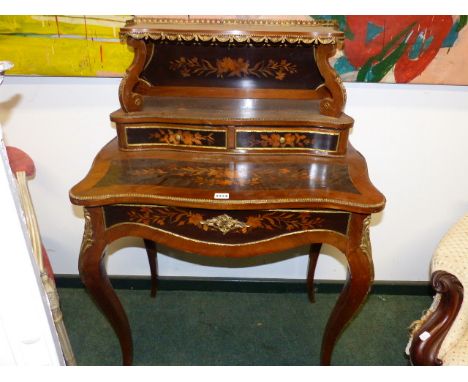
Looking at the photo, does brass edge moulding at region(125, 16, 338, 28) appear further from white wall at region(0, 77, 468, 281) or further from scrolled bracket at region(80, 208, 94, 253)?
scrolled bracket at region(80, 208, 94, 253)

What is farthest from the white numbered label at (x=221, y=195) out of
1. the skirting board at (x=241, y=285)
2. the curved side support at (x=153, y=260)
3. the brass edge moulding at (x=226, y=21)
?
the skirting board at (x=241, y=285)

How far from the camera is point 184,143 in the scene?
1391 millimetres

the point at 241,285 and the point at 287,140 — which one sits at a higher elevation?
the point at 287,140

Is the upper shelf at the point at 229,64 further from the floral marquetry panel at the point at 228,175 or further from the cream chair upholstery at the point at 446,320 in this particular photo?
the cream chair upholstery at the point at 446,320

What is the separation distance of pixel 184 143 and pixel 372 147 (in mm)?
886

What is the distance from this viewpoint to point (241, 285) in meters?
2.12

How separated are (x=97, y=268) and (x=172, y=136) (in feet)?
1.74

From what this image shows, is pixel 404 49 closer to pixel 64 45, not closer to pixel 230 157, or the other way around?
pixel 230 157

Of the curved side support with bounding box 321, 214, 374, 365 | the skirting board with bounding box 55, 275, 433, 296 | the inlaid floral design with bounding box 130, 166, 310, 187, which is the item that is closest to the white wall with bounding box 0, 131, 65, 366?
the inlaid floral design with bounding box 130, 166, 310, 187

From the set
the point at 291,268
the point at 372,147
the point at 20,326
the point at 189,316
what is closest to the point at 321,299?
the point at 291,268

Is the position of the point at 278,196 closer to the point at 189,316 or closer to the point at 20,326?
the point at 20,326

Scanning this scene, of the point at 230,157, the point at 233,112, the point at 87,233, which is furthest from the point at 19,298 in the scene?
the point at 233,112

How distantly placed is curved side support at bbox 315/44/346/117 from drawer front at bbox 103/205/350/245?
42 cm

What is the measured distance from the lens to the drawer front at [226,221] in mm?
1158
